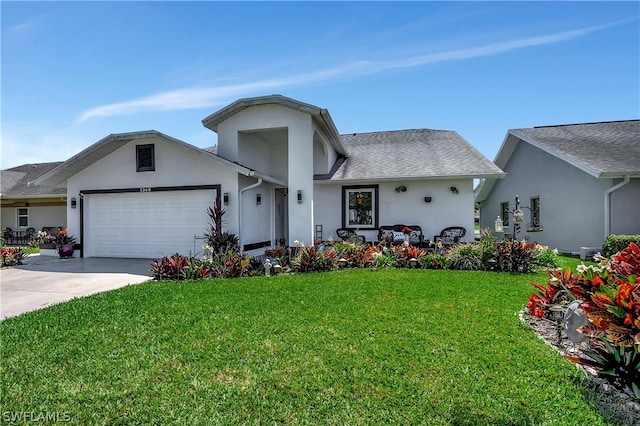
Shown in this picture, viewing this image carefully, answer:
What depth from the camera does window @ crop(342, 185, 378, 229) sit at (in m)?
12.9

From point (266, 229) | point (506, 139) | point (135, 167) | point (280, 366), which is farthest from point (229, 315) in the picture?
point (506, 139)

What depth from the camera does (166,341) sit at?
4.09 metres

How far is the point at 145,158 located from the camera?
36.6 feet

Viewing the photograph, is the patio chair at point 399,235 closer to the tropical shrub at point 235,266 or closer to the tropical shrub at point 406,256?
the tropical shrub at point 406,256

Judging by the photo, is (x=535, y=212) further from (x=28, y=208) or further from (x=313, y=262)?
(x=28, y=208)

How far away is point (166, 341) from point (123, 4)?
8.35m

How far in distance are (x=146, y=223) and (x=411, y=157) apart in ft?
34.7

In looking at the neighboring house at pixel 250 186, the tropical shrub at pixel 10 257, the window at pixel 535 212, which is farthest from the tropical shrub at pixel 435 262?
the tropical shrub at pixel 10 257

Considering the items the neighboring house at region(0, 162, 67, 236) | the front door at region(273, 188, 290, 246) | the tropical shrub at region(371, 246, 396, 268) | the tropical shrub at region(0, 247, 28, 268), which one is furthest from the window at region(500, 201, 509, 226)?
the neighboring house at region(0, 162, 67, 236)

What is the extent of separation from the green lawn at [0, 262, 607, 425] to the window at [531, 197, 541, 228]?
34.9 feet

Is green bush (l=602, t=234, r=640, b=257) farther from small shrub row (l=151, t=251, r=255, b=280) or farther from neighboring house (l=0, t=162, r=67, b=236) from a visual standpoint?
neighboring house (l=0, t=162, r=67, b=236)

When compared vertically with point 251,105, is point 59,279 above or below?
below

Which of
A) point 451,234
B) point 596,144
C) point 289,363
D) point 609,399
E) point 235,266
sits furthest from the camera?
point 596,144

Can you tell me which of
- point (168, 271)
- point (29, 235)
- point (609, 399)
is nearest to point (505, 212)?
point (609, 399)
